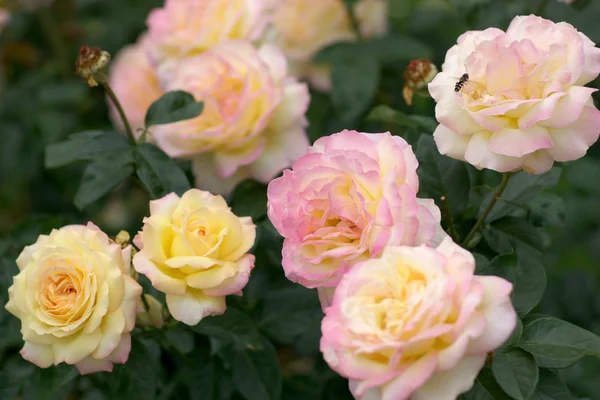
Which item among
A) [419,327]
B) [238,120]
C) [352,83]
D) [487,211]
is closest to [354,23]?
[352,83]

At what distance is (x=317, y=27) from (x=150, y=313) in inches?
→ 31.3

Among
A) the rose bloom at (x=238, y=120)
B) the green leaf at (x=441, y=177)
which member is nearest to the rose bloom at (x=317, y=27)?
the rose bloom at (x=238, y=120)

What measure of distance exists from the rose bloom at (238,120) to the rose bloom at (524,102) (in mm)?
362

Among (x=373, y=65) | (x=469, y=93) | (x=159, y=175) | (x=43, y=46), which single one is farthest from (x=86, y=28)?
(x=469, y=93)

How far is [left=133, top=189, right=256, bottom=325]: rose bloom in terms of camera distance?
0.83 metres

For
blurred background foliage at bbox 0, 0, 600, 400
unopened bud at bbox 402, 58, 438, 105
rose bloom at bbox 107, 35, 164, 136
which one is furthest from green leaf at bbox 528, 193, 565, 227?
rose bloom at bbox 107, 35, 164, 136

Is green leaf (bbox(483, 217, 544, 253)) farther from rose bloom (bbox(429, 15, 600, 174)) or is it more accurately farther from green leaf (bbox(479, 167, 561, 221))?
rose bloom (bbox(429, 15, 600, 174))

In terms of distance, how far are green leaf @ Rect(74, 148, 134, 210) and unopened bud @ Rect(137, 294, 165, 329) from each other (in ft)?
0.57

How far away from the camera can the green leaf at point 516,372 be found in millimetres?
736

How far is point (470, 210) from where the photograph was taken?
101 centimetres

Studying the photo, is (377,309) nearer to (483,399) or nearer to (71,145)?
(483,399)

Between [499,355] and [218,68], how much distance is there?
0.62 m

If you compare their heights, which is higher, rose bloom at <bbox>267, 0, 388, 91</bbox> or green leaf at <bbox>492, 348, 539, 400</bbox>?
green leaf at <bbox>492, 348, 539, 400</bbox>

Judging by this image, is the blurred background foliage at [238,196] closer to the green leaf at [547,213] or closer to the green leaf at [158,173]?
the green leaf at [547,213]
